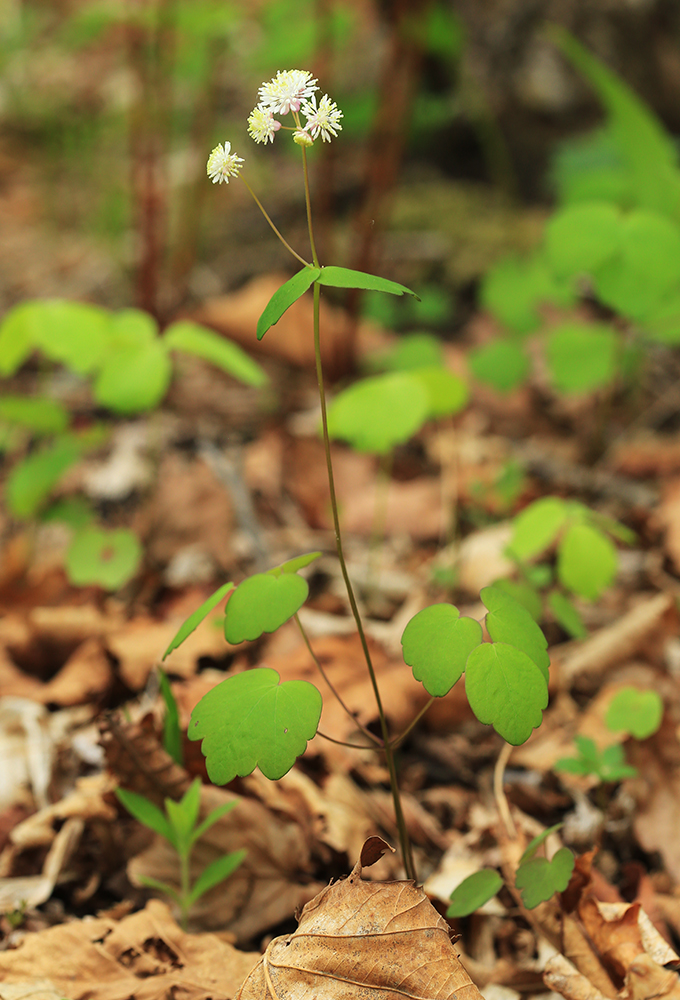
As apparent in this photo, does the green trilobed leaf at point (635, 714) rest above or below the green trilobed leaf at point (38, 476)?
below

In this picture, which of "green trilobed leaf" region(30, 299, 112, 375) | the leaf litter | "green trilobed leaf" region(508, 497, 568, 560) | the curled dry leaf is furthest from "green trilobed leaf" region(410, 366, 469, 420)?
the curled dry leaf

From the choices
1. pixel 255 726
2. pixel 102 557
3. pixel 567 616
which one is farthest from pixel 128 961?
pixel 102 557

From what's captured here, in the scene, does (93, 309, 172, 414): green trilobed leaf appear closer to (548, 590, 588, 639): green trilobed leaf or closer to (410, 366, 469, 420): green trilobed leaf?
(410, 366, 469, 420): green trilobed leaf

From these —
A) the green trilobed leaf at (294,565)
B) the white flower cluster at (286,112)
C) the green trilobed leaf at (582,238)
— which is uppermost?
the green trilobed leaf at (582,238)

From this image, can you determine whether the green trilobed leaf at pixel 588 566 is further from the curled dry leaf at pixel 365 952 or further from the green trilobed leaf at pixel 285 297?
the green trilobed leaf at pixel 285 297

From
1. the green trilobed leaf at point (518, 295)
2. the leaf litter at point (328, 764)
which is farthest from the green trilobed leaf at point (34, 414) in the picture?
the green trilobed leaf at point (518, 295)

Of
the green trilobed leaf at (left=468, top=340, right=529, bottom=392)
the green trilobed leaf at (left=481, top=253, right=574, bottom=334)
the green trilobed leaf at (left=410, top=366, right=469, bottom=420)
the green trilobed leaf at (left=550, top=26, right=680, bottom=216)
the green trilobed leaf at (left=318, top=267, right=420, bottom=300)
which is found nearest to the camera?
the green trilobed leaf at (left=318, top=267, right=420, bottom=300)

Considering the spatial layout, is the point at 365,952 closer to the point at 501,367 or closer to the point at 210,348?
the point at 210,348
